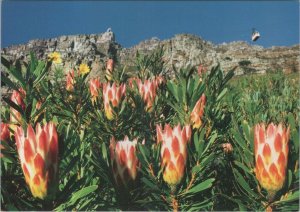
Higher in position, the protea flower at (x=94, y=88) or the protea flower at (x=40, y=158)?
the protea flower at (x=94, y=88)

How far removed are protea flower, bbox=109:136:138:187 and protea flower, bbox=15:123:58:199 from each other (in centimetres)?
17

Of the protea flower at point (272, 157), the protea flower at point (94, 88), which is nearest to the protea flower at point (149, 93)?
the protea flower at point (94, 88)

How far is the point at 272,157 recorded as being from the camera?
0.86 m

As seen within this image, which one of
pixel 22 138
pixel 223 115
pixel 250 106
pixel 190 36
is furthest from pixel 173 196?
pixel 190 36

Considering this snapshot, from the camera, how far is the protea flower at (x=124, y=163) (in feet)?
3.05

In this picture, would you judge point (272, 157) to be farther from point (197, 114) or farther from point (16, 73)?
point (16, 73)

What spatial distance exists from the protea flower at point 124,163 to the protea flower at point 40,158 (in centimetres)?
A: 17

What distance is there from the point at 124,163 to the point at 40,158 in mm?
220

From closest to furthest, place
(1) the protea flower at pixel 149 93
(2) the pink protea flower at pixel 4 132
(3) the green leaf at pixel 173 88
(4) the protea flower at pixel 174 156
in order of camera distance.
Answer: (4) the protea flower at pixel 174 156 < (2) the pink protea flower at pixel 4 132 < (3) the green leaf at pixel 173 88 < (1) the protea flower at pixel 149 93

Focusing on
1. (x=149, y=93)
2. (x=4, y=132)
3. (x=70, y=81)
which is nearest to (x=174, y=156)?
(x=4, y=132)

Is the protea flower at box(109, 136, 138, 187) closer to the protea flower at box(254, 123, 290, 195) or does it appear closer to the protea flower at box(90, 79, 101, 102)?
the protea flower at box(254, 123, 290, 195)

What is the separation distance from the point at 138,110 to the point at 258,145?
757 millimetres

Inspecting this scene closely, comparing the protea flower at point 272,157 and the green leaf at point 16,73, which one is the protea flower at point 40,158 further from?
the protea flower at point 272,157

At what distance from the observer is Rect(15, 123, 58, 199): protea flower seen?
79 cm
